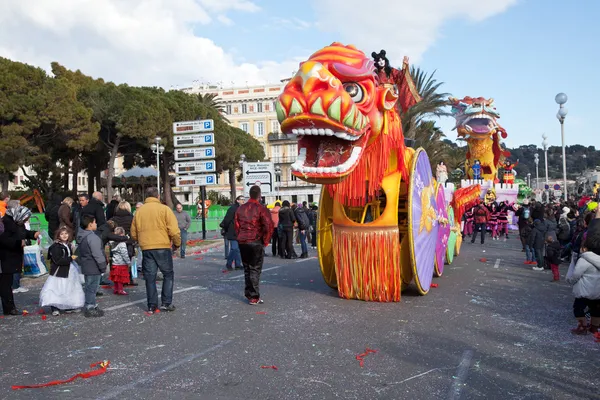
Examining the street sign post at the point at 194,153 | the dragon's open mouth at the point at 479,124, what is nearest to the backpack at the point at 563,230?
the street sign post at the point at 194,153

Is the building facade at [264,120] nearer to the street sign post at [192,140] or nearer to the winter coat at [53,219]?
the street sign post at [192,140]

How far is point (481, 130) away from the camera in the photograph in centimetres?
2777

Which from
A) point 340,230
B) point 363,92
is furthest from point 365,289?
point 363,92

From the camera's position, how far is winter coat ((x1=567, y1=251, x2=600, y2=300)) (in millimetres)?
5848

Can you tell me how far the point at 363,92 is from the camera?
6.98 metres

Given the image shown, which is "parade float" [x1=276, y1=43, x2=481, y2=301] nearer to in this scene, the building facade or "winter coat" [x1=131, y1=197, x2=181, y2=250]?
"winter coat" [x1=131, y1=197, x2=181, y2=250]

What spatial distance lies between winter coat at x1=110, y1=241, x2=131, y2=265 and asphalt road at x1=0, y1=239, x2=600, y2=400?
677mm

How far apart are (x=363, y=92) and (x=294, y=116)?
1167mm

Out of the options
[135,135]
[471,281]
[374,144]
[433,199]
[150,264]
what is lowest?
[471,281]

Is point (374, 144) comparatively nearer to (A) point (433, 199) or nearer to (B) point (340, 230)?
(B) point (340, 230)

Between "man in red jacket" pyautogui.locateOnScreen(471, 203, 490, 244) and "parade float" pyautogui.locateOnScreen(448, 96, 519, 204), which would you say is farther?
"parade float" pyautogui.locateOnScreen(448, 96, 519, 204)

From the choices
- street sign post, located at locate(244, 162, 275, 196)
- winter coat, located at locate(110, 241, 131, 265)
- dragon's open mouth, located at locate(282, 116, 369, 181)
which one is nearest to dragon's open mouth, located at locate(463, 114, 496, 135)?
street sign post, located at locate(244, 162, 275, 196)

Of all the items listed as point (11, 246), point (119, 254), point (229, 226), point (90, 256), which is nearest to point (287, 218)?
point (229, 226)

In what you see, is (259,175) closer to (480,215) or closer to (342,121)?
(480,215)
